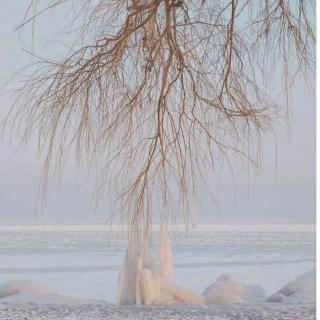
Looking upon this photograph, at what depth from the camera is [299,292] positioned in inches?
139

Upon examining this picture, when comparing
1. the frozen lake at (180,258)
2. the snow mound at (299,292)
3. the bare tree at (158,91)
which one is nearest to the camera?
the bare tree at (158,91)

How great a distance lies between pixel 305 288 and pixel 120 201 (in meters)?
1.55

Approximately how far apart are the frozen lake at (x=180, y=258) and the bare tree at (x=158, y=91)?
1530 millimetres

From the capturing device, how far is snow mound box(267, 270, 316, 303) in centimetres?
337

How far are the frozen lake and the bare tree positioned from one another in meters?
1.53

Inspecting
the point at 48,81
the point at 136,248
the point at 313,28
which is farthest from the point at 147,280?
the point at 313,28

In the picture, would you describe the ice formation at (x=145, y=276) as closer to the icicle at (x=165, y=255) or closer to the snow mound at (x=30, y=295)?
the icicle at (x=165, y=255)

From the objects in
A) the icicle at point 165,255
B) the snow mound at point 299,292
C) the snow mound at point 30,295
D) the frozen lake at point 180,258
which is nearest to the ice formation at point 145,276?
the icicle at point 165,255

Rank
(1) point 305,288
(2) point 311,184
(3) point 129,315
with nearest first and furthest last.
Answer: (3) point 129,315 < (1) point 305,288 < (2) point 311,184

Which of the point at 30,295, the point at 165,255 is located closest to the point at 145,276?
the point at 165,255

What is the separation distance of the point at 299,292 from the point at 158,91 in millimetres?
1482

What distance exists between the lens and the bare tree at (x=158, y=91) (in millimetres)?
2332

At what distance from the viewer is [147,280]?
2.88 meters

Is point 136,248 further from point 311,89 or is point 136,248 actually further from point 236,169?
point 311,89
